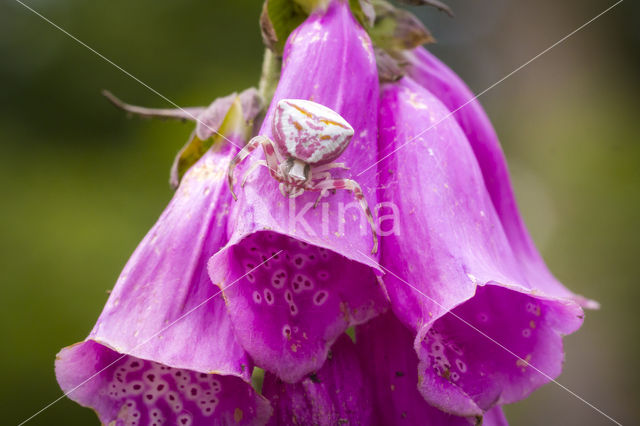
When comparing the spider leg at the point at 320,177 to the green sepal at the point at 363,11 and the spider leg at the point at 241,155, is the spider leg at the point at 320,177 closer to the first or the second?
the spider leg at the point at 241,155

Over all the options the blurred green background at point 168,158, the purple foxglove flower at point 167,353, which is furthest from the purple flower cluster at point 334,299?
the blurred green background at point 168,158

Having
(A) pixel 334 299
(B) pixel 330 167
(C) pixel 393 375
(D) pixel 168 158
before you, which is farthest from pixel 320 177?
(D) pixel 168 158

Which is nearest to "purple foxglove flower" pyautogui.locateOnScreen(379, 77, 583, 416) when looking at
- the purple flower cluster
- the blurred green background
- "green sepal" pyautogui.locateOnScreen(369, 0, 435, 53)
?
the purple flower cluster

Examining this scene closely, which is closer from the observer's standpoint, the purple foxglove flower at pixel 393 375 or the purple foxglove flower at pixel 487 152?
the purple foxglove flower at pixel 393 375

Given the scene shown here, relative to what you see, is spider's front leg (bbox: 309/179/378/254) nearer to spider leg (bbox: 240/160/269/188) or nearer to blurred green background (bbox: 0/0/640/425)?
spider leg (bbox: 240/160/269/188)

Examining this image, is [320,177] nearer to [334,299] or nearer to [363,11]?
[334,299]

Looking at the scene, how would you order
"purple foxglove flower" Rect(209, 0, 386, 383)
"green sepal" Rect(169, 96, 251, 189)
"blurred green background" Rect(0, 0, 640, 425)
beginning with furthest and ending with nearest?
"blurred green background" Rect(0, 0, 640, 425)
"green sepal" Rect(169, 96, 251, 189)
"purple foxglove flower" Rect(209, 0, 386, 383)
